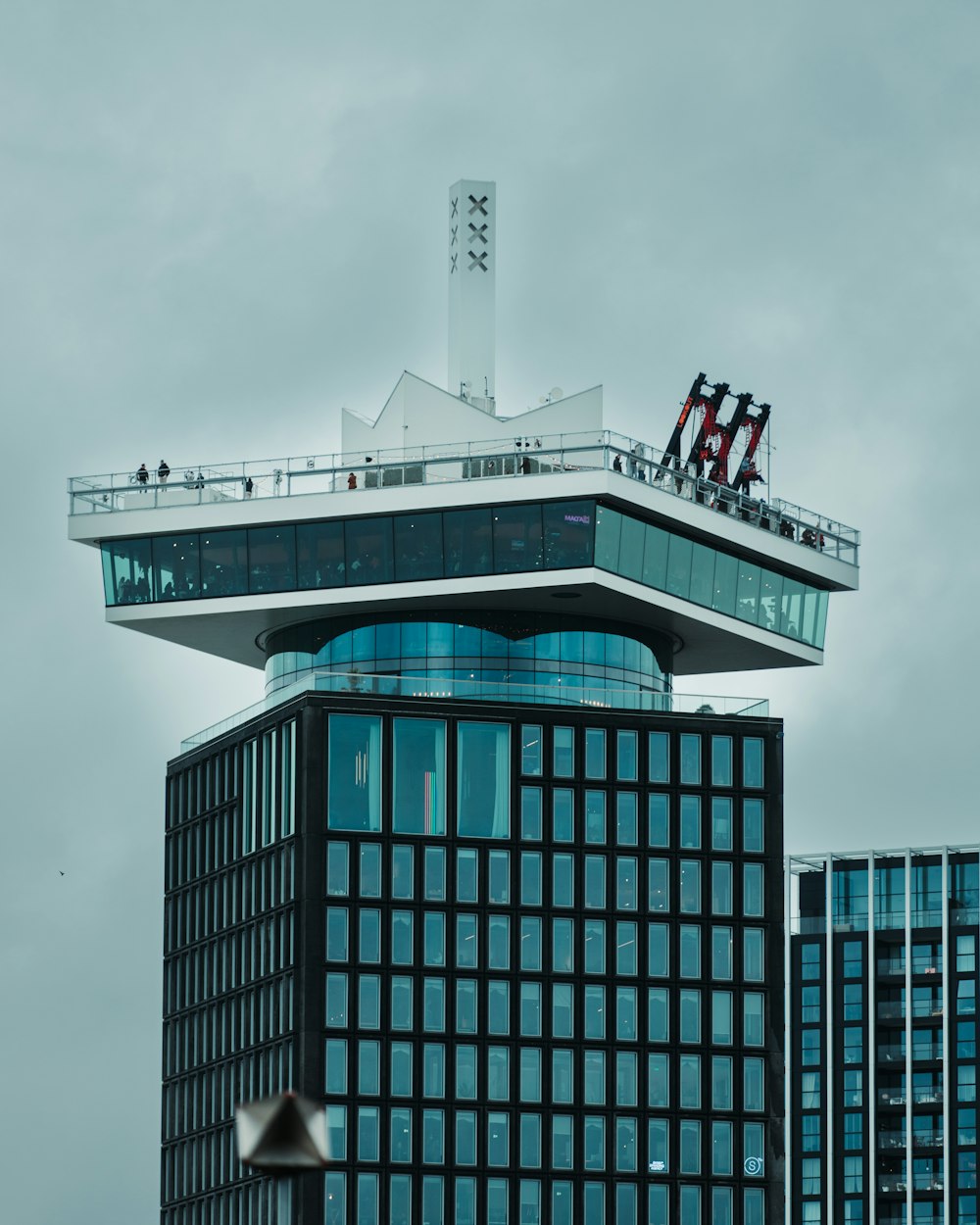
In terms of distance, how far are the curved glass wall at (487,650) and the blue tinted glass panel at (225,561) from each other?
4.55 meters

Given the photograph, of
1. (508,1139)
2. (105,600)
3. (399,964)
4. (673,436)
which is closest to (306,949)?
(399,964)

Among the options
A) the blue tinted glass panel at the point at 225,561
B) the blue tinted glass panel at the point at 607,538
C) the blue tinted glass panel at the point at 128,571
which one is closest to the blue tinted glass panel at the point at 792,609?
the blue tinted glass panel at the point at 607,538

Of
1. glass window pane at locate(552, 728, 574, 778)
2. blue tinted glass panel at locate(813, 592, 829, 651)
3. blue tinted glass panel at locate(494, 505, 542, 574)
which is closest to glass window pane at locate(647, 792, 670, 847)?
glass window pane at locate(552, 728, 574, 778)

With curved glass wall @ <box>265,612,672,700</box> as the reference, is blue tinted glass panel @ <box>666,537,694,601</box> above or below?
above

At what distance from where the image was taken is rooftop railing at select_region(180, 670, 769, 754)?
14388cm

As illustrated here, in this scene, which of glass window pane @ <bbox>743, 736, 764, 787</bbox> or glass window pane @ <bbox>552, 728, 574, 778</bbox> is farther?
glass window pane @ <bbox>743, 736, 764, 787</bbox>

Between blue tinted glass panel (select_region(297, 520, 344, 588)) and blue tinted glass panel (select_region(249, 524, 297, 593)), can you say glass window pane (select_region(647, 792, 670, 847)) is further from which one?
blue tinted glass panel (select_region(249, 524, 297, 593))

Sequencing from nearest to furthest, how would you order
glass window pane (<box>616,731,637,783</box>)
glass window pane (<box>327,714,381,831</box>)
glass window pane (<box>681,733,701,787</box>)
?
glass window pane (<box>327,714,381,831</box>), glass window pane (<box>616,731,637,783</box>), glass window pane (<box>681,733,701,787</box>)

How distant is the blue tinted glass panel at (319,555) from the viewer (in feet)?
477

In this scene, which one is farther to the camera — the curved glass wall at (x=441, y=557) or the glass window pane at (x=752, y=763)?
the glass window pane at (x=752, y=763)

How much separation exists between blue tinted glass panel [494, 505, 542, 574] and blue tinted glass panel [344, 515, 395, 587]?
218 inches

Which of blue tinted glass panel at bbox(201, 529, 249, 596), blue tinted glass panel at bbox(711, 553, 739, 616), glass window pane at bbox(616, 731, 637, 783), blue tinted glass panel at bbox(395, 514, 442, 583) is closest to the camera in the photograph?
blue tinted glass panel at bbox(395, 514, 442, 583)

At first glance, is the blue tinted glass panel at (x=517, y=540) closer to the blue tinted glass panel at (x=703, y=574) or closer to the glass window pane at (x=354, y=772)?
the blue tinted glass panel at (x=703, y=574)

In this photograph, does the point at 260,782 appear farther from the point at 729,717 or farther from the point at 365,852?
the point at 729,717
